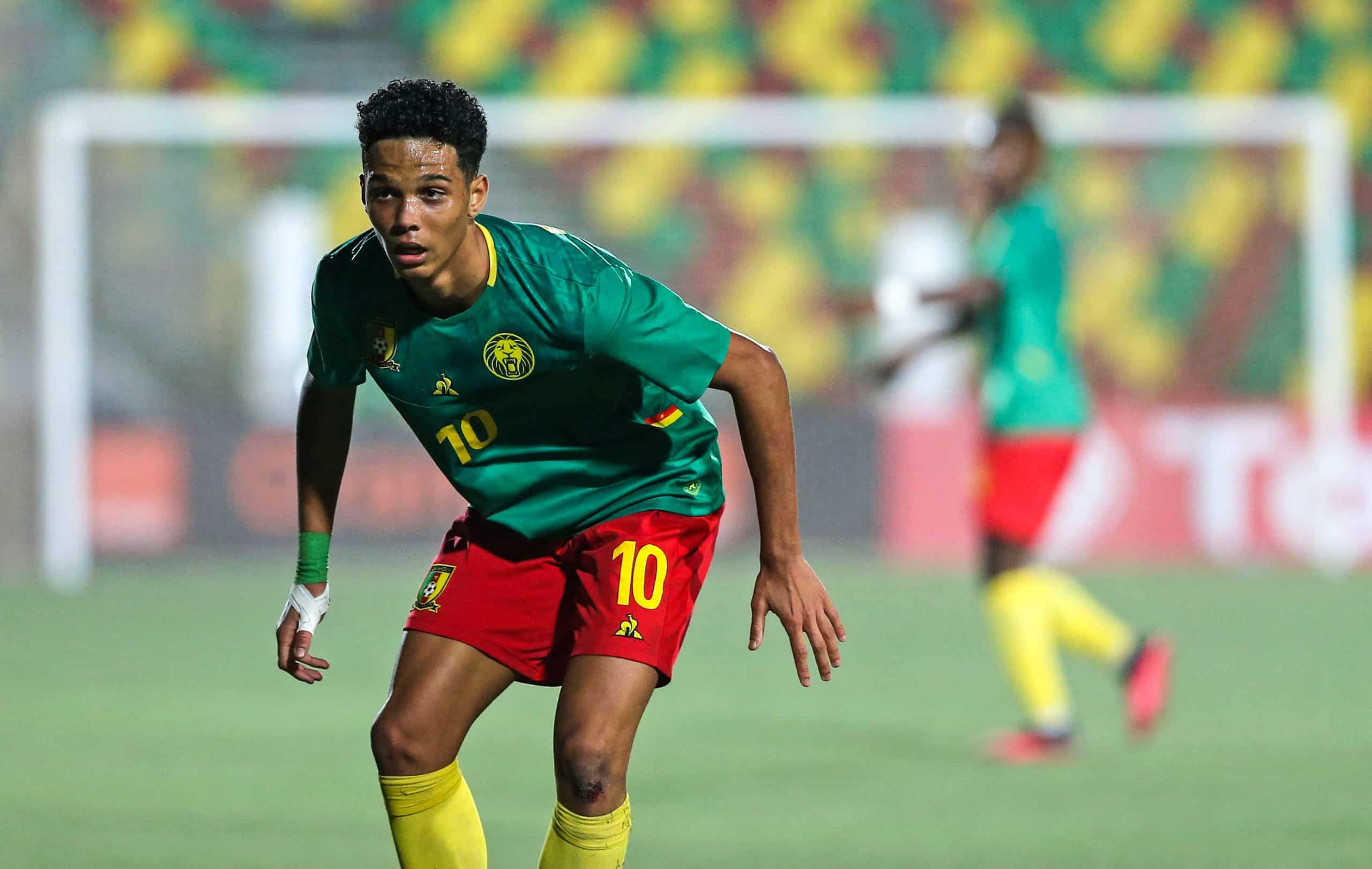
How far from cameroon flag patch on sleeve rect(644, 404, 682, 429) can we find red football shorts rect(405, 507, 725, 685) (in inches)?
6.4

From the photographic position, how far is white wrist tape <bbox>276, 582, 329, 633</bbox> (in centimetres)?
340

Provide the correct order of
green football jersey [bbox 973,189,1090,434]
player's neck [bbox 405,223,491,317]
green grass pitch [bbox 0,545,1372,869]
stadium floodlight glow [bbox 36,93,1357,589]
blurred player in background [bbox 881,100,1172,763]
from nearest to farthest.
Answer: player's neck [bbox 405,223,491,317] < green grass pitch [bbox 0,545,1372,869] < blurred player in background [bbox 881,100,1172,763] < green football jersey [bbox 973,189,1090,434] < stadium floodlight glow [bbox 36,93,1357,589]

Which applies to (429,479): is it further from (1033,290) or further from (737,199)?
(1033,290)

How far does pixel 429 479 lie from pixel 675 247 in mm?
2540

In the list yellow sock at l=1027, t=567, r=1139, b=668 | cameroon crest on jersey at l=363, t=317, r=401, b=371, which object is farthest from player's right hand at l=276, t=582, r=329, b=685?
yellow sock at l=1027, t=567, r=1139, b=668

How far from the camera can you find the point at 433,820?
3283mm

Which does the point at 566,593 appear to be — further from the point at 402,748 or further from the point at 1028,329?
the point at 1028,329

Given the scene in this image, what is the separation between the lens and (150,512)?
10953 mm

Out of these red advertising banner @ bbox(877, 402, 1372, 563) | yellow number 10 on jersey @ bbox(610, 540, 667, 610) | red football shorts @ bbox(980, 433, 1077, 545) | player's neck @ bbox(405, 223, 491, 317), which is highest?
player's neck @ bbox(405, 223, 491, 317)

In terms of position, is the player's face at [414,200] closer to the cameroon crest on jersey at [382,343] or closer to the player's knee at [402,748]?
the cameroon crest on jersey at [382,343]

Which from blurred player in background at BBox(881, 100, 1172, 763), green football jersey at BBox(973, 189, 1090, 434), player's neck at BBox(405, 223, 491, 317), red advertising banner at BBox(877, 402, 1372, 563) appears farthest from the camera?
red advertising banner at BBox(877, 402, 1372, 563)

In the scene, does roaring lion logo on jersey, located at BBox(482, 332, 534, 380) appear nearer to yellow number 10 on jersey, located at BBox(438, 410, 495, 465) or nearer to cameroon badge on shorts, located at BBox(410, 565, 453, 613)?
yellow number 10 on jersey, located at BBox(438, 410, 495, 465)

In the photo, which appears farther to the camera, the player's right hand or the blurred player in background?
the blurred player in background

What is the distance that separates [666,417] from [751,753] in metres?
2.48
